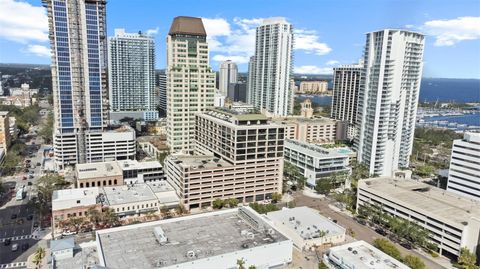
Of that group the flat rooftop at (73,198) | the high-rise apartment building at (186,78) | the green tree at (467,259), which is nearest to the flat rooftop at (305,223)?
the green tree at (467,259)

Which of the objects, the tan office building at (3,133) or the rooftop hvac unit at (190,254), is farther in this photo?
the tan office building at (3,133)

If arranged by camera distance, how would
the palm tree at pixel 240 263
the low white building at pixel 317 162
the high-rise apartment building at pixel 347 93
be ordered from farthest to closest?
the high-rise apartment building at pixel 347 93, the low white building at pixel 317 162, the palm tree at pixel 240 263

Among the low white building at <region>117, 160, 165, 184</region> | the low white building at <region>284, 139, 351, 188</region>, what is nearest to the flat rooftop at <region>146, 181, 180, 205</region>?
the low white building at <region>117, 160, 165, 184</region>

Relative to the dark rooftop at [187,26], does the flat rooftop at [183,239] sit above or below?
below

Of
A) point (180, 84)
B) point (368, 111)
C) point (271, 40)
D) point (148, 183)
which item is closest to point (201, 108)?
point (180, 84)

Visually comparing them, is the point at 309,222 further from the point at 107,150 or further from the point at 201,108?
the point at 107,150

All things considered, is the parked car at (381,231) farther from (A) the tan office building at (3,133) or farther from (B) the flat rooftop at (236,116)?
(A) the tan office building at (3,133)

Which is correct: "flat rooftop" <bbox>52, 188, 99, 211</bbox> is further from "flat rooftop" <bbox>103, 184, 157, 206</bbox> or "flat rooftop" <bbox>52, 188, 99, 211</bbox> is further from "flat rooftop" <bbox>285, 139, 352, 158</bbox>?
"flat rooftop" <bbox>285, 139, 352, 158</bbox>

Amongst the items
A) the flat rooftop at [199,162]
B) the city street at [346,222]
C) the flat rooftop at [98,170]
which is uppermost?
the flat rooftop at [199,162]
